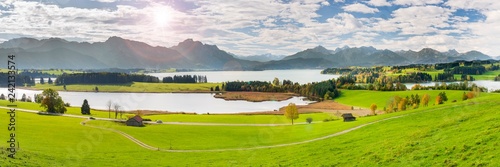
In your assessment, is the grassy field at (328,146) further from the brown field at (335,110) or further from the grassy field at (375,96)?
the grassy field at (375,96)

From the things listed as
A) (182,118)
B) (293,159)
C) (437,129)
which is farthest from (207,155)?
(182,118)

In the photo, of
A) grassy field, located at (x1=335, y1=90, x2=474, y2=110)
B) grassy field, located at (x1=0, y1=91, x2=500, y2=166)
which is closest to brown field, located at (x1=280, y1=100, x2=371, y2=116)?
grassy field, located at (x1=335, y1=90, x2=474, y2=110)

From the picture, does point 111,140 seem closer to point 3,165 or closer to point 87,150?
point 87,150

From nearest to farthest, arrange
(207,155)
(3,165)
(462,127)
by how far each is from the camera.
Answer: (3,165), (462,127), (207,155)

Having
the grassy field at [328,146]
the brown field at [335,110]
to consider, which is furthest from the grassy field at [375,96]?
the grassy field at [328,146]

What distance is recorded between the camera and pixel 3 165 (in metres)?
25.0

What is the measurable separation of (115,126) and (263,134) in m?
32.8

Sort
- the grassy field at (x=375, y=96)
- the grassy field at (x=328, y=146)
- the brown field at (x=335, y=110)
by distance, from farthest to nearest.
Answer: the grassy field at (x=375, y=96)
the brown field at (x=335, y=110)
the grassy field at (x=328, y=146)

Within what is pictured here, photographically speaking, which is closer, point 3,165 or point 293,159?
point 3,165

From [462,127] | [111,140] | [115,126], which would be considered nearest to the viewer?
[462,127]

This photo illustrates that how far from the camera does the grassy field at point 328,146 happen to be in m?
22.8

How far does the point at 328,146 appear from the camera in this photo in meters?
35.9

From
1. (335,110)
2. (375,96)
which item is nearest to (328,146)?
(335,110)

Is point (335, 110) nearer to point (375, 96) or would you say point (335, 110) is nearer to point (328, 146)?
point (375, 96)
